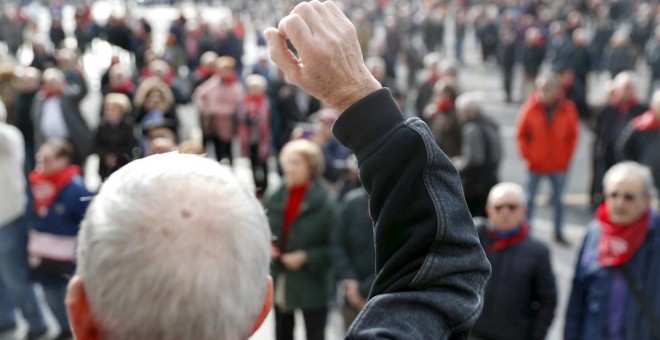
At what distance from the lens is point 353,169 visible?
20.4ft

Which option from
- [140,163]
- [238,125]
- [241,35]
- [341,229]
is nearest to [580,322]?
[341,229]

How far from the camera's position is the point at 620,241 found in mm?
4266

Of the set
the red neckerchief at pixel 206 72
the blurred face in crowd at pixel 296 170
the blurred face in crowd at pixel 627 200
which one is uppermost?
the blurred face in crowd at pixel 627 200

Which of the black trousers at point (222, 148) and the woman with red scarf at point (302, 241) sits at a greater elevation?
the woman with red scarf at point (302, 241)

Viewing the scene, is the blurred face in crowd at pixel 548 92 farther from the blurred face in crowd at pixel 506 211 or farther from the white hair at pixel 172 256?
the white hair at pixel 172 256

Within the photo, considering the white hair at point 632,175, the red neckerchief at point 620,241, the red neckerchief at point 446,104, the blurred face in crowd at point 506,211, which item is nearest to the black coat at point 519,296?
the blurred face in crowd at point 506,211

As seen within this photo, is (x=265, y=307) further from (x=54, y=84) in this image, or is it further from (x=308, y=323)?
(x=54, y=84)

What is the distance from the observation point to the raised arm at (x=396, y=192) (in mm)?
1279

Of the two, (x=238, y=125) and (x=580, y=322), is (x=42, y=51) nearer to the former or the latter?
(x=238, y=125)

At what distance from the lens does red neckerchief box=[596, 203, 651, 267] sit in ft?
13.9

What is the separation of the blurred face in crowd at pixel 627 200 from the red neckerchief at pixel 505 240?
0.46m

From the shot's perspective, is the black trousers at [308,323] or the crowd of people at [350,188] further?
the black trousers at [308,323]

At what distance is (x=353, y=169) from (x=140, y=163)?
16.6 ft

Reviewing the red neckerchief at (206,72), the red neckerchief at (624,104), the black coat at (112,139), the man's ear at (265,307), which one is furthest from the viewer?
the red neckerchief at (206,72)
